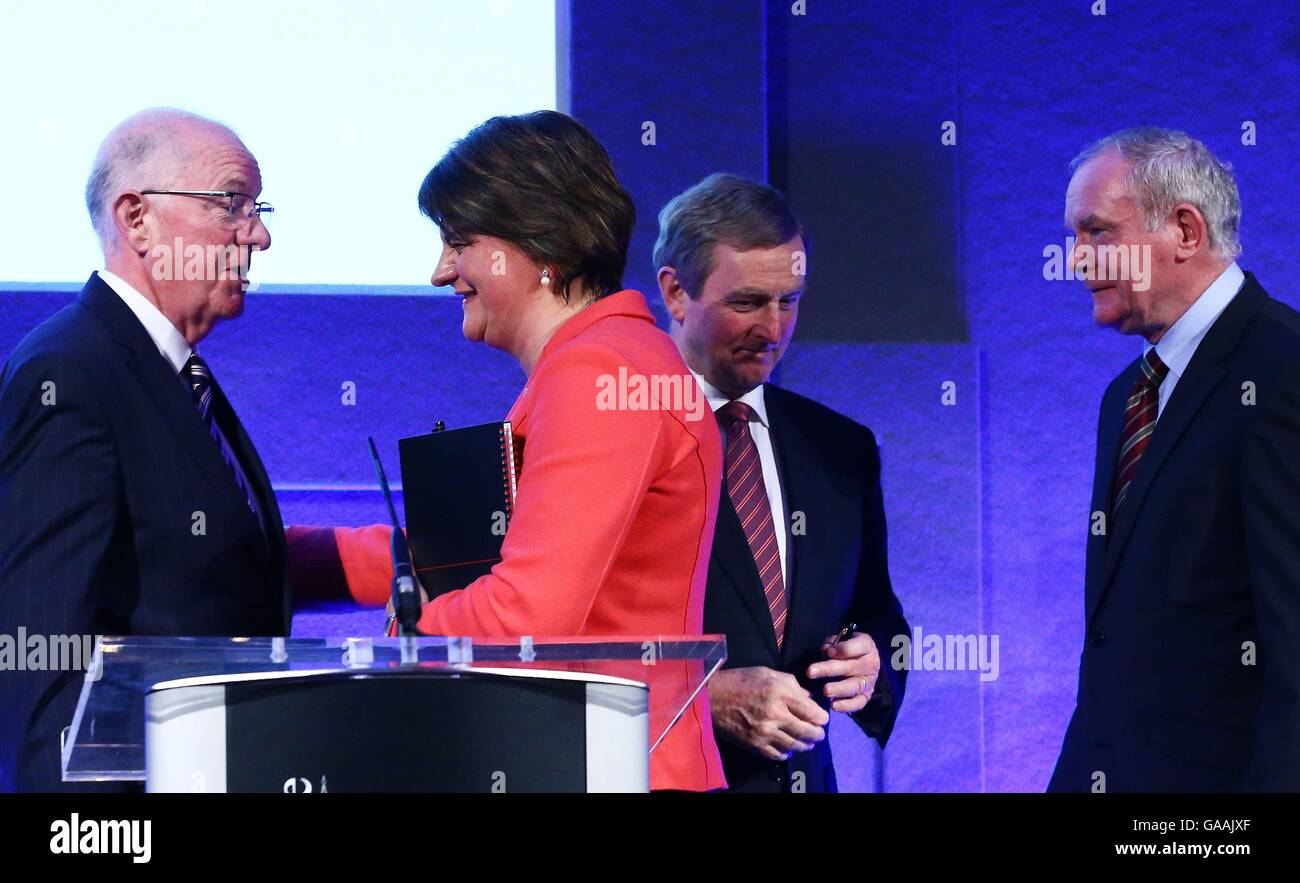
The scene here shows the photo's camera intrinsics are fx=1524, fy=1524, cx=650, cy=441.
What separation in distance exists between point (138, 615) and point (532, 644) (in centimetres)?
99

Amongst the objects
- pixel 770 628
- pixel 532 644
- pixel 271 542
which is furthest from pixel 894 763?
pixel 532 644

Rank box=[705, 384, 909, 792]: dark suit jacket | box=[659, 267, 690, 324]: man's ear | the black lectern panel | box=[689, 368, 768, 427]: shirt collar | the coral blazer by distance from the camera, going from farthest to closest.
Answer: box=[659, 267, 690, 324]: man's ear
box=[689, 368, 768, 427]: shirt collar
box=[705, 384, 909, 792]: dark suit jacket
the coral blazer
the black lectern panel

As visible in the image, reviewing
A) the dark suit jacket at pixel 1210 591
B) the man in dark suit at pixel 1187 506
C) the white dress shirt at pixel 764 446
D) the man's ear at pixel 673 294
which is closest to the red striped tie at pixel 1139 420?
the man in dark suit at pixel 1187 506

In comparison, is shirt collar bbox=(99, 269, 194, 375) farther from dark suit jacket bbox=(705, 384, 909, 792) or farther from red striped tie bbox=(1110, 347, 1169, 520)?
red striped tie bbox=(1110, 347, 1169, 520)

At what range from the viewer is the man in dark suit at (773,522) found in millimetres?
2656

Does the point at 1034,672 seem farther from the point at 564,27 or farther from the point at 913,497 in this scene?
the point at 564,27

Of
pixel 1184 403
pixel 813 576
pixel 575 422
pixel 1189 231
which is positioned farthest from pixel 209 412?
pixel 1189 231

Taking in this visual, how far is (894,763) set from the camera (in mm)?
3920

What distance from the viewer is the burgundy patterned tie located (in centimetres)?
284

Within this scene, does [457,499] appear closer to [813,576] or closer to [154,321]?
[154,321]

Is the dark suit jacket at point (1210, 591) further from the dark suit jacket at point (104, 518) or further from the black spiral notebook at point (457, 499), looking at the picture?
the dark suit jacket at point (104, 518)

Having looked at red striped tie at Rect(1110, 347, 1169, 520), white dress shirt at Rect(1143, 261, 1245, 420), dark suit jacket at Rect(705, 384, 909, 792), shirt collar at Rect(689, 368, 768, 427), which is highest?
white dress shirt at Rect(1143, 261, 1245, 420)

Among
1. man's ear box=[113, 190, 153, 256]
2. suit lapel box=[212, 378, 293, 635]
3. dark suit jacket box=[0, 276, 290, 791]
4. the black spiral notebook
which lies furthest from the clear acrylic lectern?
man's ear box=[113, 190, 153, 256]

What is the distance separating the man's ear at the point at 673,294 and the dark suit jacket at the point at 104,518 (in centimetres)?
108
